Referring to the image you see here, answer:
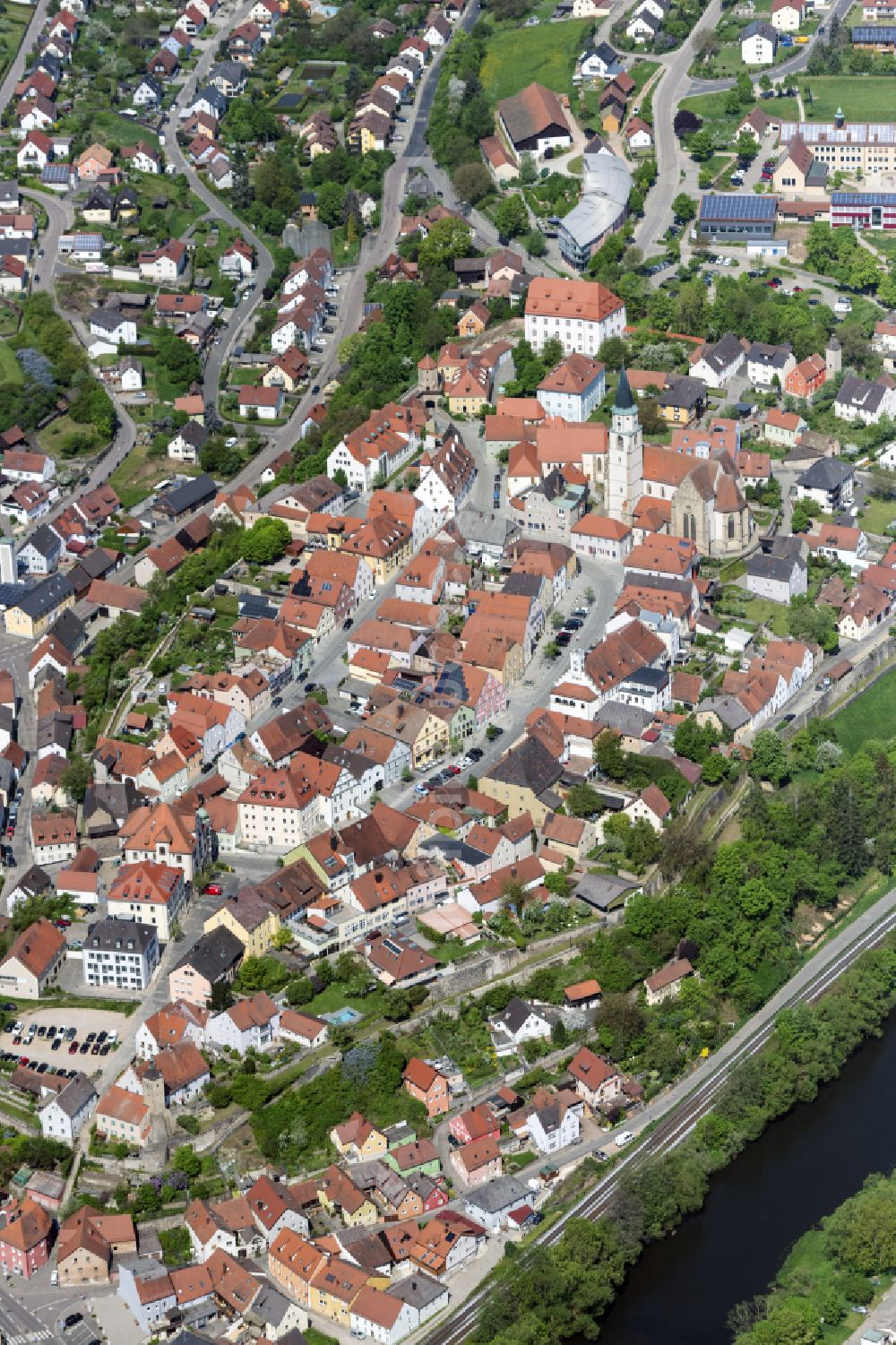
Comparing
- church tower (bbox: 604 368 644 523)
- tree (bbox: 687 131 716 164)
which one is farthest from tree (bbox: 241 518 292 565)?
tree (bbox: 687 131 716 164)

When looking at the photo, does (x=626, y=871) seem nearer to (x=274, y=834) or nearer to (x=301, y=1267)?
(x=274, y=834)

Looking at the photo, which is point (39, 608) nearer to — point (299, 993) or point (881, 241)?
point (299, 993)

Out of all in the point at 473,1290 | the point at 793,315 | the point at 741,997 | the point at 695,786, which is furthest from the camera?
the point at 793,315

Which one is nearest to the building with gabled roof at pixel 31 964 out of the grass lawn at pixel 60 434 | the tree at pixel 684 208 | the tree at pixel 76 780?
the tree at pixel 76 780

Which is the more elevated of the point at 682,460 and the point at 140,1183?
the point at 682,460

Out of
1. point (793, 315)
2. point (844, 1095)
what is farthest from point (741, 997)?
point (793, 315)

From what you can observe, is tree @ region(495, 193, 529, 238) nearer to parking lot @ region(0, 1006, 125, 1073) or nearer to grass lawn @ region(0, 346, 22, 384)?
grass lawn @ region(0, 346, 22, 384)

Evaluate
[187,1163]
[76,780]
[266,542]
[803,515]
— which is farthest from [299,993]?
[803,515]
